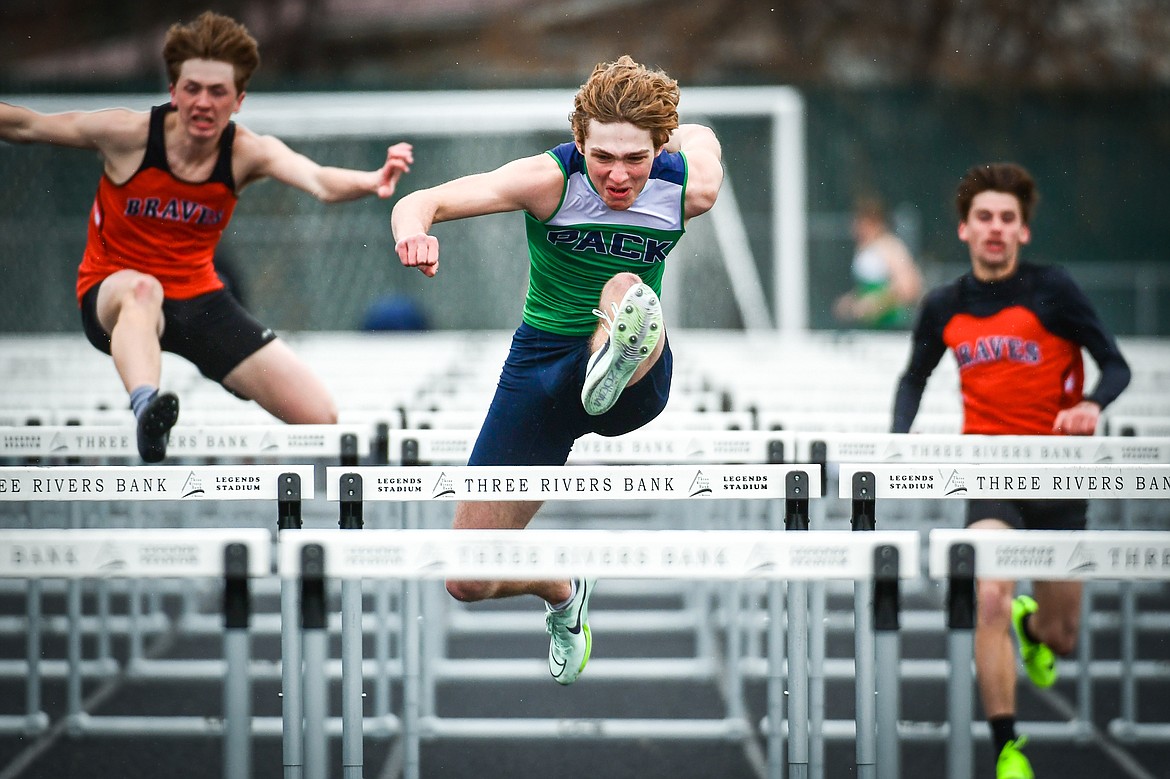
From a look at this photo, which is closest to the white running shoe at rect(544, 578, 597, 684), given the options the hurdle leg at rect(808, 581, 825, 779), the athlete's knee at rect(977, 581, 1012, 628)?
the hurdle leg at rect(808, 581, 825, 779)

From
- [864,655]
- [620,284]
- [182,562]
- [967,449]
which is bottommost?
[864,655]

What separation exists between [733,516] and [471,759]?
1.38 metres

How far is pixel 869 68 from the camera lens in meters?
19.6

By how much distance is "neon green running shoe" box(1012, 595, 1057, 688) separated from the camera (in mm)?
4785

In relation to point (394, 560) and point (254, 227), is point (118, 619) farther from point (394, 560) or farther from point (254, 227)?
point (254, 227)

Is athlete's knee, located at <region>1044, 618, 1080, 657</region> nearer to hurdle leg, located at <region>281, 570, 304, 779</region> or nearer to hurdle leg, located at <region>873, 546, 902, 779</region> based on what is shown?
hurdle leg, located at <region>873, 546, 902, 779</region>

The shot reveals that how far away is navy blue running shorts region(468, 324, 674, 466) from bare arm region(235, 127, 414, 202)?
2.61 feet

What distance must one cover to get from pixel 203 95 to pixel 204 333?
0.79 meters

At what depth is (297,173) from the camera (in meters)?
4.55

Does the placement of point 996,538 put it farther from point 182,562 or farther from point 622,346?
point 182,562

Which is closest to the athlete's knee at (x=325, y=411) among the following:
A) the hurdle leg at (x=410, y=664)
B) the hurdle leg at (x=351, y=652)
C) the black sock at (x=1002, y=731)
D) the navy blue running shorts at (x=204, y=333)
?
the navy blue running shorts at (x=204, y=333)

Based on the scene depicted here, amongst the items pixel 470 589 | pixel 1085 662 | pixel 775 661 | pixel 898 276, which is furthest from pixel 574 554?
pixel 898 276

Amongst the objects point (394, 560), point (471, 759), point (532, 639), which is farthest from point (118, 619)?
point (394, 560)

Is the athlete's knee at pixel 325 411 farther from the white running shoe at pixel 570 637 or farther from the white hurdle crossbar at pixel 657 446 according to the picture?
the white running shoe at pixel 570 637
